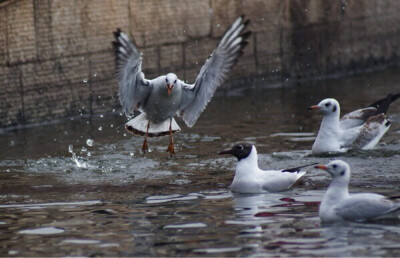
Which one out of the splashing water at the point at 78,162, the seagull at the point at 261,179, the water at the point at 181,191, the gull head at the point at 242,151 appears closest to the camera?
the water at the point at 181,191

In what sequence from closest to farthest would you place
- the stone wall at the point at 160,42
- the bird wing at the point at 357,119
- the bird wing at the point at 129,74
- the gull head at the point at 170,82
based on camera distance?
1. the bird wing at the point at 129,74
2. the gull head at the point at 170,82
3. the bird wing at the point at 357,119
4. the stone wall at the point at 160,42

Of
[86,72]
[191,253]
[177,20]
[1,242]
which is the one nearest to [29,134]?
[86,72]

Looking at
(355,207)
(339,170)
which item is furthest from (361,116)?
(355,207)

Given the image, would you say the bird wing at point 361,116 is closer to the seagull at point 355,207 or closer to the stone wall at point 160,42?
the seagull at point 355,207

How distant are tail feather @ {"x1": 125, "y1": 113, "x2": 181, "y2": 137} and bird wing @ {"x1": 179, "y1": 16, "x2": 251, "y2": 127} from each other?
0.48m

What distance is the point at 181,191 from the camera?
417 inches

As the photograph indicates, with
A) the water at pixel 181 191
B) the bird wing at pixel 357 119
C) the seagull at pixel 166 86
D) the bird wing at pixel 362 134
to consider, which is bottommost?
the water at pixel 181 191

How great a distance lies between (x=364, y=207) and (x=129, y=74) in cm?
422

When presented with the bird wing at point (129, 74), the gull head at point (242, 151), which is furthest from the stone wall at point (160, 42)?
the gull head at point (242, 151)

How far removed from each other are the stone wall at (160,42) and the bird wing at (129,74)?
2.89 metres

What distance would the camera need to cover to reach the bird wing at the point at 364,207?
8.86 m

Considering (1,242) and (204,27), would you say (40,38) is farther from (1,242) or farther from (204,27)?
(1,242)

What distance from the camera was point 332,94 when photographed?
17453 millimetres

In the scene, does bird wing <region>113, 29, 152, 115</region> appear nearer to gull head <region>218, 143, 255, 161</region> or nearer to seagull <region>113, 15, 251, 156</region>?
seagull <region>113, 15, 251, 156</region>
